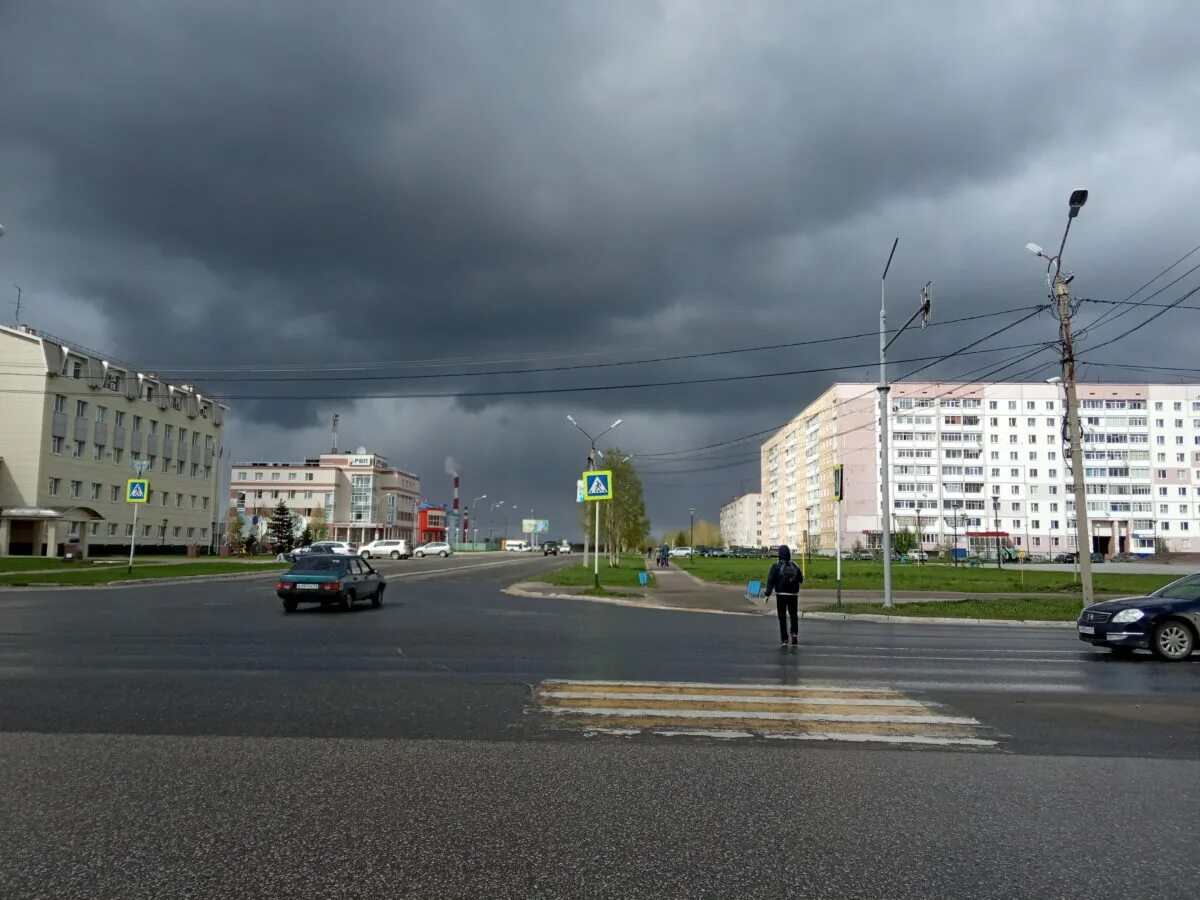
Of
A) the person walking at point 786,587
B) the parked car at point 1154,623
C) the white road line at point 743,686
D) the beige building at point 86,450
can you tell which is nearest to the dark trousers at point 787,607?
the person walking at point 786,587

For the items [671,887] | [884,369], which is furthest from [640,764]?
[884,369]

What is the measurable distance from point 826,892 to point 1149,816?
2786 millimetres

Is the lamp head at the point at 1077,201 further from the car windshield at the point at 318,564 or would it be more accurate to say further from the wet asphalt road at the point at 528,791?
the car windshield at the point at 318,564

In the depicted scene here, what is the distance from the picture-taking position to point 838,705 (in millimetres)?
9555

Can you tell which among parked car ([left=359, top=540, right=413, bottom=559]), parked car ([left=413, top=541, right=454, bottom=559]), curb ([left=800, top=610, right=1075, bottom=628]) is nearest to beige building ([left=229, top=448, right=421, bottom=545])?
parked car ([left=413, top=541, right=454, bottom=559])

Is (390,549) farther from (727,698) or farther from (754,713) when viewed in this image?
(754,713)

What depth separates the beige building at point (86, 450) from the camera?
6203 cm

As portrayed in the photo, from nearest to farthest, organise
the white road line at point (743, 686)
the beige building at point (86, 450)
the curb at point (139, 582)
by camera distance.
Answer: the white road line at point (743, 686)
the curb at point (139, 582)
the beige building at point (86, 450)

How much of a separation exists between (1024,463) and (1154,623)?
398 ft

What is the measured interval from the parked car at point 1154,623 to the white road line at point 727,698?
296 inches

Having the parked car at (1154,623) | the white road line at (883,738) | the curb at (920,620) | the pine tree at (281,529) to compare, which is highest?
the pine tree at (281,529)

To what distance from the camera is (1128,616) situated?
1501 cm

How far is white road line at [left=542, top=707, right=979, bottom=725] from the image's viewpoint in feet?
28.3

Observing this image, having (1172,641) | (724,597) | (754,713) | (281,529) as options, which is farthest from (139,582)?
(281,529)
